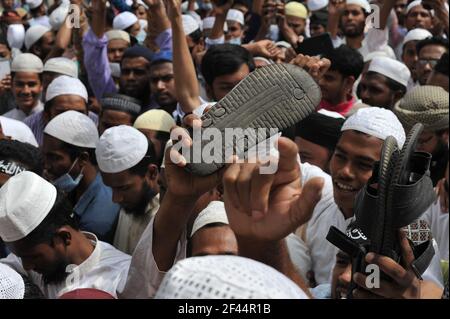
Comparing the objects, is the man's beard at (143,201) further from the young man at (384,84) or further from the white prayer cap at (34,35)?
the white prayer cap at (34,35)

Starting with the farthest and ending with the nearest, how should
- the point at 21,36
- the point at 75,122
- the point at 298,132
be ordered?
the point at 21,36 < the point at 75,122 < the point at 298,132

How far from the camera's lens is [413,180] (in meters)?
1.62

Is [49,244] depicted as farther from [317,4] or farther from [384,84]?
[317,4]

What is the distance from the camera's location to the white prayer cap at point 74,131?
13.2ft

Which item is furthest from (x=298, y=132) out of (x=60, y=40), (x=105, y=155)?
(x=60, y=40)

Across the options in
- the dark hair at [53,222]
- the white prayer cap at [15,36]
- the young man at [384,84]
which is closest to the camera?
the dark hair at [53,222]

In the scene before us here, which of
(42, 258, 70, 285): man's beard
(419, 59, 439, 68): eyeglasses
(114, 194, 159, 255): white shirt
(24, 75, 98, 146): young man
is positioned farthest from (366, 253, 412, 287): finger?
(419, 59, 439, 68): eyeglasses

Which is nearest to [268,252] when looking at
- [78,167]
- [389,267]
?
[389,267]

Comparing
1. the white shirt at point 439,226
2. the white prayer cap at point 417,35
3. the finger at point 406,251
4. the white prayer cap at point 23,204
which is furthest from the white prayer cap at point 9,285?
the white prayer cap at point 417,35

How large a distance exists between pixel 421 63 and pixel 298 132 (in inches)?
95.8

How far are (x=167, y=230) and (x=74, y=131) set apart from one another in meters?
1.95

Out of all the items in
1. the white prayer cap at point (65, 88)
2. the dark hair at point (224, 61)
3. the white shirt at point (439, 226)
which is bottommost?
the white prayer cap at point (65, 88)

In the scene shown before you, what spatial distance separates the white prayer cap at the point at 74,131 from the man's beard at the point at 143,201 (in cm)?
72
